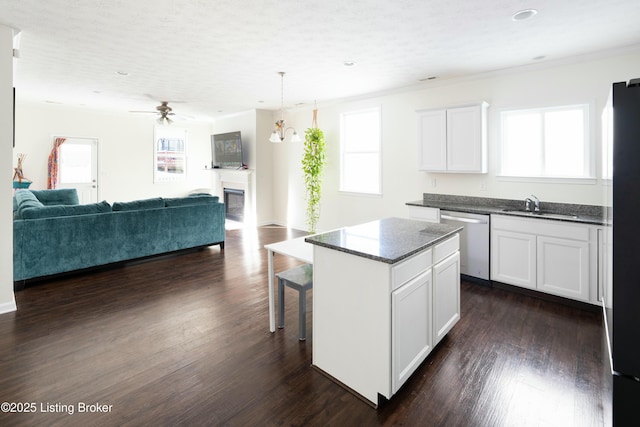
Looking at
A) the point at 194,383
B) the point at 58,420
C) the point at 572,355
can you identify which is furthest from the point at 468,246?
the point at 58,420

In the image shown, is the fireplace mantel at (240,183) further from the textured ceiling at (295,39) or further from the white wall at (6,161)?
the white wall at (6,161)

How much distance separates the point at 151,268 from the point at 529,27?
5.13 meters

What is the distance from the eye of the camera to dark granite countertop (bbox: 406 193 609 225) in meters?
3.39

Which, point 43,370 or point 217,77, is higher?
point 217,77

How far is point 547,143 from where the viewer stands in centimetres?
403

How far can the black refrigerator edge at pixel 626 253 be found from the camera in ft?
3.96

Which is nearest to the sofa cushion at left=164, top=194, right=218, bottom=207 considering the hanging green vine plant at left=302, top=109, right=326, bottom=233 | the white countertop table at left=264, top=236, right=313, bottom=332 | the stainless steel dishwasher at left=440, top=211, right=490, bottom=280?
the hanging green vine plant at left=302, top=109, right=326, bottom=233

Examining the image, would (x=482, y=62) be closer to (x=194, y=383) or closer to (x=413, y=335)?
(x=413, y=335)

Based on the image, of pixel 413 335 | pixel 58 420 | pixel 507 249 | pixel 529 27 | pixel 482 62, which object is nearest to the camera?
pixel 58 420

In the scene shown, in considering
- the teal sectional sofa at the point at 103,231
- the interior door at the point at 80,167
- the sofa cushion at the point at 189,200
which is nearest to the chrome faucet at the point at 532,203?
the teal sectional sofa at the point at 103,231

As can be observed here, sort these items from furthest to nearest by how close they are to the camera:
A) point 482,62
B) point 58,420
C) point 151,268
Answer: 1. point 151,268
2. point 482,62
3. point 58,420

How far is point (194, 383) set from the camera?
83.4 inches

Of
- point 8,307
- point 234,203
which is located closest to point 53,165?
point 234,203

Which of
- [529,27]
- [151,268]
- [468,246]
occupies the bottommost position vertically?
[151,268]
